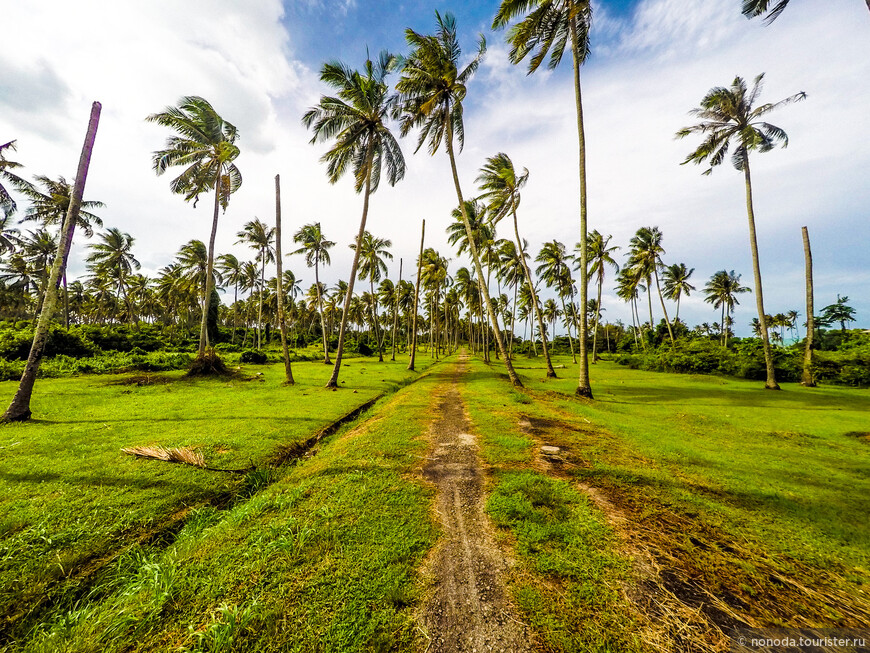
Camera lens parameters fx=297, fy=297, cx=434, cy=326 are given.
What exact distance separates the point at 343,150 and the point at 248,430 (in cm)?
1606

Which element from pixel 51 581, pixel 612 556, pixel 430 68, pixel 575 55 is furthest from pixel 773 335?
pixel 51 581

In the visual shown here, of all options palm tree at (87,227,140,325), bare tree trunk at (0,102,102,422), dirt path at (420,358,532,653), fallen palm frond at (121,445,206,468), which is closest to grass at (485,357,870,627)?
dirt path at (420,358,532,653)

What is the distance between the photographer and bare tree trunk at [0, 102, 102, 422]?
7.91 m

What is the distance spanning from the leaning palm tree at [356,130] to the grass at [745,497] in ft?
41.7

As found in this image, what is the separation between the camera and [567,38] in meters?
13.8

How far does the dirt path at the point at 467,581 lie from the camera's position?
7.39ft

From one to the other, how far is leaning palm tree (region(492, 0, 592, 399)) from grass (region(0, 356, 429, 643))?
11.1 metres

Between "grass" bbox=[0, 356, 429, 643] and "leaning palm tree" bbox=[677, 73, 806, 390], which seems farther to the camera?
"leaning palm tree" bbox=[677, 73, 806, 390]

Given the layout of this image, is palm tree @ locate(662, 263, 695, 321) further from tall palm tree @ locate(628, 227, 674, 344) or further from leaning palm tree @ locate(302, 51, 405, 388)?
leaning palm tree @ locate(302, 51, 405, 388)

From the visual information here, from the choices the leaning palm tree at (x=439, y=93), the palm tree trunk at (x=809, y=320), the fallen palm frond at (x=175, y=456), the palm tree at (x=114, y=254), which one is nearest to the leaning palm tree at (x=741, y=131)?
the palm tree trunk at (x=809, y=320)

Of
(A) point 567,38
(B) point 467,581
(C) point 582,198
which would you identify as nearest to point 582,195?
(C) point 582,198

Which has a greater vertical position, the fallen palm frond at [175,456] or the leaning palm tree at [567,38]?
the leaning palm tree at [567,38]

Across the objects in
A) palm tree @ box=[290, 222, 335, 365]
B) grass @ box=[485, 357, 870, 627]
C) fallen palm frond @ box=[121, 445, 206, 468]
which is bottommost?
grass @ box=[485, 357, 870, 627]

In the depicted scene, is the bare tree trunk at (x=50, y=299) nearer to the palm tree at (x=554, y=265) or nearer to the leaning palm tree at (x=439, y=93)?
the leaning palm tree at (x=439, y=93)
